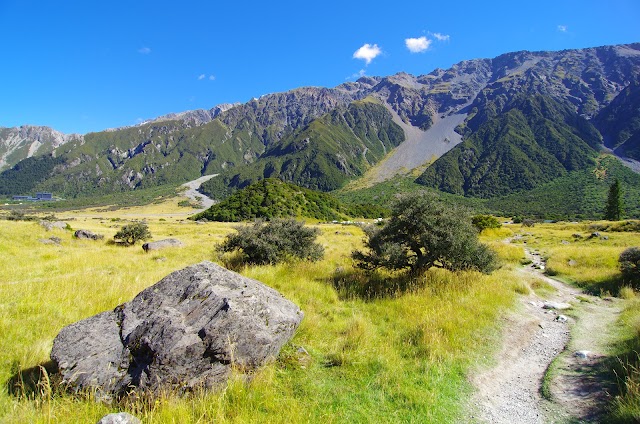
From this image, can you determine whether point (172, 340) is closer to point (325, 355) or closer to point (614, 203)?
point (325, 355)

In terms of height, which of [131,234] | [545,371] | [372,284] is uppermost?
[131,234]

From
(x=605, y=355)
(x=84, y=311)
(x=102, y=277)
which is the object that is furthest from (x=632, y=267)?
(x=102, y=277)

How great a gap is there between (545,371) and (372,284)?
19.1 feet

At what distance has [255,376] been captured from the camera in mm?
4863

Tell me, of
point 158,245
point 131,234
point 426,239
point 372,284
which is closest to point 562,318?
point 426,239

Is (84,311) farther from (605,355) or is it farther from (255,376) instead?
(605,355)

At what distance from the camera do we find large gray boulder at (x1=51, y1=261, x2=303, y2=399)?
4.35 metres

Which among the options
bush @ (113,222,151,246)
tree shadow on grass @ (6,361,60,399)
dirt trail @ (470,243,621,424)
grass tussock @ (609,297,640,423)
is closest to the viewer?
tree shadow on grass @ (6,361,60,399)

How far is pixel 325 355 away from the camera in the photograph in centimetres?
616

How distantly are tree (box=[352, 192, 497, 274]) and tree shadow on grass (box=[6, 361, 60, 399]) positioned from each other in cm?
914

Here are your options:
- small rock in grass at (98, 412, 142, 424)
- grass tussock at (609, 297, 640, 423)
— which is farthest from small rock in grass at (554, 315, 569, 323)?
small rock in grass at (98, 412, 142, 424)

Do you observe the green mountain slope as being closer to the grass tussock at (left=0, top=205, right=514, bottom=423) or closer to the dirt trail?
the dirt trail

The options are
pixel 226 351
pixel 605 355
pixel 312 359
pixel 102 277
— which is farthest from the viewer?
pixel 102 277

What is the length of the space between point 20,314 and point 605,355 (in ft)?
41.6
